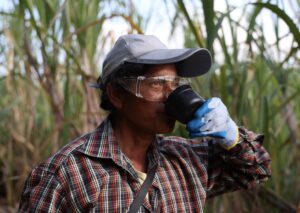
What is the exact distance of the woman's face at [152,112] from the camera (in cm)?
123

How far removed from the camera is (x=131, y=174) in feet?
3.94

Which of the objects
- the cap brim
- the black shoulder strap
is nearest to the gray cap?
Answer: the cap brim

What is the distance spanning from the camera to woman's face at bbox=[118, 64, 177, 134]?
48.3 inches

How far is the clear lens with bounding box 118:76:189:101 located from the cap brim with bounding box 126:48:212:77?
44 millimetres

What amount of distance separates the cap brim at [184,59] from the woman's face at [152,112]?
4 cm

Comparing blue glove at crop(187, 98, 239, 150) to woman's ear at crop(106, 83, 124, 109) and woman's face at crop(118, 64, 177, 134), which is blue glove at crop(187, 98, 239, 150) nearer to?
woman's face at crop(118, 64, 177, 134)

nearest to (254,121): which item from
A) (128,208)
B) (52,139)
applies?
(128,208)

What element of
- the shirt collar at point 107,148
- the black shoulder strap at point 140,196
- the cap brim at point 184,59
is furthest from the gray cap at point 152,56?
the black shoulder strap at point 140,196

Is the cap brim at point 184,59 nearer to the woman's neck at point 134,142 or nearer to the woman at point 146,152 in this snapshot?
the woman at point 146,152

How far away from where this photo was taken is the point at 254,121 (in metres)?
1.71

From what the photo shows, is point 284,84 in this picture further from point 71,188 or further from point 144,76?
point 71,188

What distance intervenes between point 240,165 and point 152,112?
0.29 metres

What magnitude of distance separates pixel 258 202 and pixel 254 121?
0.24m

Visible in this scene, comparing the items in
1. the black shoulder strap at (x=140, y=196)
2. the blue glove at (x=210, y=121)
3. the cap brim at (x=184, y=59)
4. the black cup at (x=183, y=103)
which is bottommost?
the black shoulder strap at (x=140, y=196)
